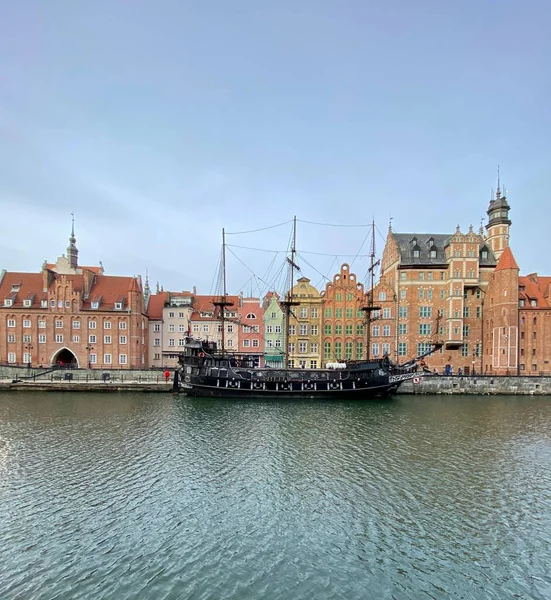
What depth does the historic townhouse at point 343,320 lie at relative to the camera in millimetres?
62750

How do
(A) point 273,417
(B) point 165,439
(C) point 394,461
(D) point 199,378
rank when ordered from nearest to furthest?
(C) point 394,461 → (B) point 165,439 → (A) point 273,417 → (D) point 199,378

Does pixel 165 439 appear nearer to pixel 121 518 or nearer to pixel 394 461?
pixel 121 518

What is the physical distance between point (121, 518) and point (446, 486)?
633 inches

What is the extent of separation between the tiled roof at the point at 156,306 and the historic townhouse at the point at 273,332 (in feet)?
65.5

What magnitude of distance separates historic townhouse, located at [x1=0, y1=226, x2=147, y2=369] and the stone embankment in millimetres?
45236

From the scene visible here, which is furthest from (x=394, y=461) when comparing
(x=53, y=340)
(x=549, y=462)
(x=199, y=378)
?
(x=53, y=340)

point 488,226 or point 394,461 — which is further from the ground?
point 488,226

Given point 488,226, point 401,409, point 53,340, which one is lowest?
point 401,409

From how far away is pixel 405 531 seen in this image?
49.2ft

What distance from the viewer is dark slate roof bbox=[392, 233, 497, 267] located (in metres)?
61.4

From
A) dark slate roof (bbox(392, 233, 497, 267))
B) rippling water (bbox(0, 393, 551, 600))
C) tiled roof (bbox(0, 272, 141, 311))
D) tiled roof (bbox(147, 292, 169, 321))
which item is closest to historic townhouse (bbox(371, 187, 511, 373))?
dark slate roof (bbox(392, 233, 497, 267))

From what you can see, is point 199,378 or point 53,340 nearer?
point 199,378

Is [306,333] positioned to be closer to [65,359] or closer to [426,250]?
[426,250]

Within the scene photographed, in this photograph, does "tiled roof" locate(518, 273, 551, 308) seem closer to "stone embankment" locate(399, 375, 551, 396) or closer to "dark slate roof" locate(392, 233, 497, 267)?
"dark slate roof" locate(392, 233, 497, 267)
